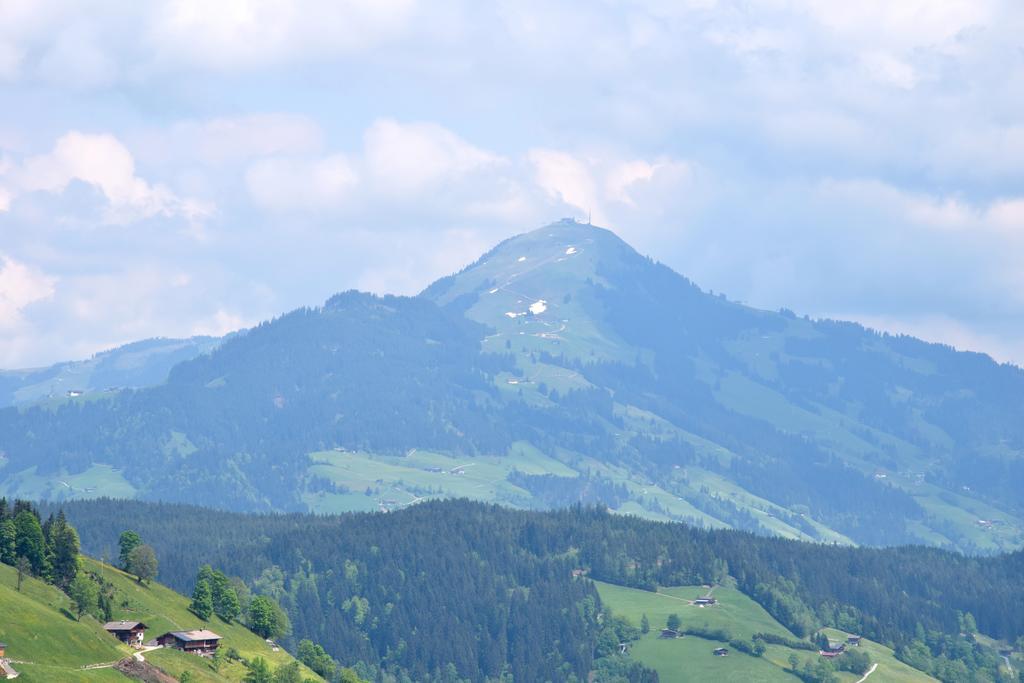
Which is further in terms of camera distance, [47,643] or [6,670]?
[47,643]

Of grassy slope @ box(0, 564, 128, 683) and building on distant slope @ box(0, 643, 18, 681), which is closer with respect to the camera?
building on distant slope @ box(0, 643, 18, 681)

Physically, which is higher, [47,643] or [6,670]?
[47,643]

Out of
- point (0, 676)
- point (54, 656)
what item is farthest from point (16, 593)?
point (0, 676)

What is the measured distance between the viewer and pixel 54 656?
182 metres

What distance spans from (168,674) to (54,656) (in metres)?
18.1

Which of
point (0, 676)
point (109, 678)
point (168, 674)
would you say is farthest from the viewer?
point (168, 674)

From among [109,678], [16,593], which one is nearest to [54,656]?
[109,678]

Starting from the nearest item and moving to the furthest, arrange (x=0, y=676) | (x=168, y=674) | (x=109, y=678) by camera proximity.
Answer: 1. (x=0, y=676)
2. (x=109, y=678)
3. (x=168, y=674)

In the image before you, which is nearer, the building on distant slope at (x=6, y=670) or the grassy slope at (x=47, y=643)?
the building on distant slope at (x=6, y=670)

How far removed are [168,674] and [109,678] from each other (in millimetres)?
15842

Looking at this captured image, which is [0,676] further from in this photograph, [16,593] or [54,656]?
[16,593]

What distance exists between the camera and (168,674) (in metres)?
197

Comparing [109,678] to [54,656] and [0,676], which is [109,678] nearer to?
[54,656]

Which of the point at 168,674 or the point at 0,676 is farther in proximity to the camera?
the point at 168,674
